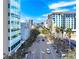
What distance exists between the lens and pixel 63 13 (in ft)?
10.5

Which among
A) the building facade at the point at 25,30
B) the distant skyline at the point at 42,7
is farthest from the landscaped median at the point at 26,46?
the distant skyline at the point at 42,7

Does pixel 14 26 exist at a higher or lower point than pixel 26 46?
higher

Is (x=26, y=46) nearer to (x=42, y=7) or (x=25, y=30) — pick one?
(x=25, y=30)

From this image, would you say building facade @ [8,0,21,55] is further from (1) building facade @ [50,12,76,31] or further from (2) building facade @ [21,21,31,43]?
(1) building facade @ [50,12,76,31]

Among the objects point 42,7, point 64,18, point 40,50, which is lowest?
point 40,50

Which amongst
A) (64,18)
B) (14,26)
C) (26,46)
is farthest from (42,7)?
(26,46)

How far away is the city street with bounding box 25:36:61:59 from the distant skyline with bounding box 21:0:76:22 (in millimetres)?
410

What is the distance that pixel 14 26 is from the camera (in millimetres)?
3248

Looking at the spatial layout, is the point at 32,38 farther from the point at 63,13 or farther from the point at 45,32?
the point at 63,13

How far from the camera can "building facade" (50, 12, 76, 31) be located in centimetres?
316

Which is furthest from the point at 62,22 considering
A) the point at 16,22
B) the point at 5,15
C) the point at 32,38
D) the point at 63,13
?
the point at 5,15

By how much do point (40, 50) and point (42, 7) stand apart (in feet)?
2.57

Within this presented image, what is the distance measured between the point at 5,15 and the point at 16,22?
24 cm

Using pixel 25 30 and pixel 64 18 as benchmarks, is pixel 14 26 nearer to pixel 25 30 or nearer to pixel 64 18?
pixel 25 30
